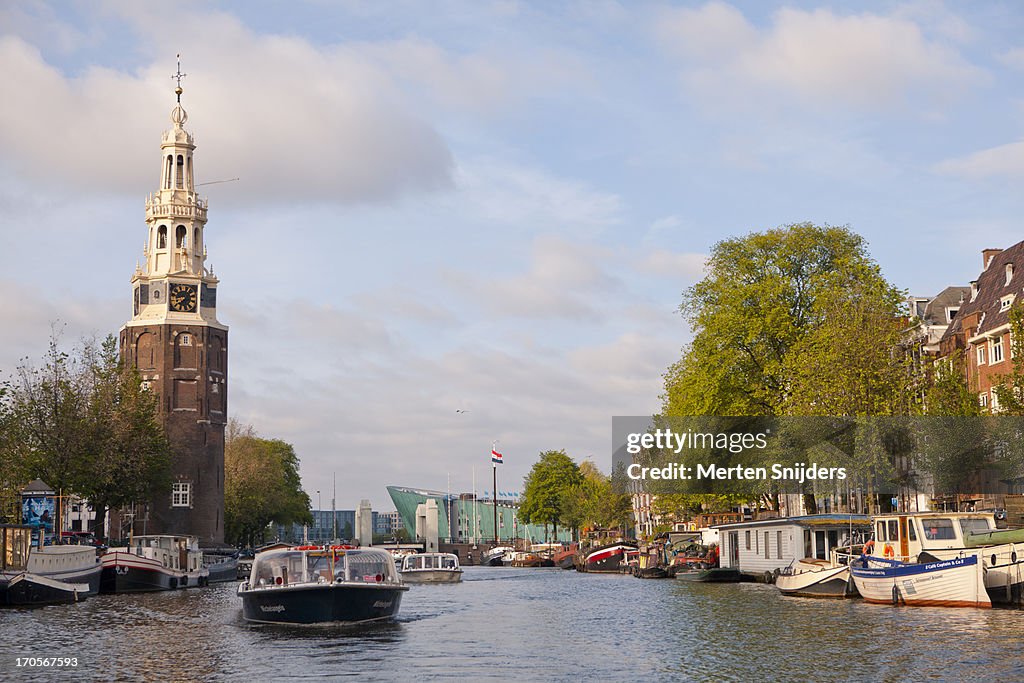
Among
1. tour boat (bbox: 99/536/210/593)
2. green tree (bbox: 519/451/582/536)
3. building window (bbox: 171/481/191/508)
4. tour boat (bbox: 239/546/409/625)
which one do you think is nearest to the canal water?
tour boat (bbox: 239/546/409/625)

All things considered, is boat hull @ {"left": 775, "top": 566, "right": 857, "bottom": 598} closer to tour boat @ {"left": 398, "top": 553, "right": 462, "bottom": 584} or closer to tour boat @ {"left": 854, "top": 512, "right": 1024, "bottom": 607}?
tour boat @ {"left": 854, "top": 512, "right": 1024, "bottom": 607}

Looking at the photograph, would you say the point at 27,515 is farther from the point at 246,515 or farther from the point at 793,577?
the point at 246,515

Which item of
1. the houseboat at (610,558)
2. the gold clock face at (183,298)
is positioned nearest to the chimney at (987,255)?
the houseboat at (610,558)

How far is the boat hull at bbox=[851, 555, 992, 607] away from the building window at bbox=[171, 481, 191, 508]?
8826 centimetres

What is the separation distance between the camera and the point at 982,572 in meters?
47.3

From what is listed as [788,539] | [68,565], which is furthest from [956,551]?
[68,565]

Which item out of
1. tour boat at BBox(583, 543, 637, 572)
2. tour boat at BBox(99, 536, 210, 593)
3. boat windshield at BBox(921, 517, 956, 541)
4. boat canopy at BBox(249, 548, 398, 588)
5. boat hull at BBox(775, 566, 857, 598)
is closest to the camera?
boat canopy at BBox(249, 548, 398, 588)

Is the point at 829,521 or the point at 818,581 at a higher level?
the point at 829,521

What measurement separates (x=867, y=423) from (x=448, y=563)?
44.4m

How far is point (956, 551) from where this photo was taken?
5197cm

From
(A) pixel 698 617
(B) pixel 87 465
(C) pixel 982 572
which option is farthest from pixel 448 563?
(C) pixel 982 572

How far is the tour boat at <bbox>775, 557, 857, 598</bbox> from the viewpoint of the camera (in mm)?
57875

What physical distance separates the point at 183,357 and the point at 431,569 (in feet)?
143

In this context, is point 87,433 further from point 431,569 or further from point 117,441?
point 431,569
